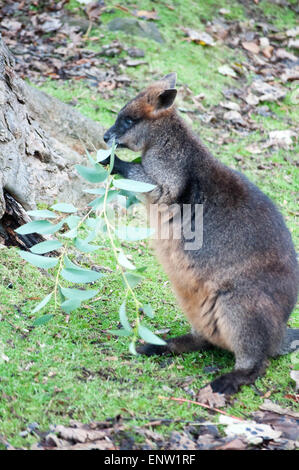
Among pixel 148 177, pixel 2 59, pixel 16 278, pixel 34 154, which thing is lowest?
pixel 16 278

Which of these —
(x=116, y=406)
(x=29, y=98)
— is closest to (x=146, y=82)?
(x=29, y=98)

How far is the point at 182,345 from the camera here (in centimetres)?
438

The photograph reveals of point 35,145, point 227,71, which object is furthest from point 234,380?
point 227,71

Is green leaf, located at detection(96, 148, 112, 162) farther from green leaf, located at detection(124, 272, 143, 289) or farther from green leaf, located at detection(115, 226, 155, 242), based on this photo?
green leaf, located at detection(124, 272, 143, 289)

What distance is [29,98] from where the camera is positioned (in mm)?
6336

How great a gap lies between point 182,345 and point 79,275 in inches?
38.0

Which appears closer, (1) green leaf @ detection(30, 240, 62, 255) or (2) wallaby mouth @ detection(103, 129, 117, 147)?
(1) green leaf @ detection(30, 240, 62, 255)

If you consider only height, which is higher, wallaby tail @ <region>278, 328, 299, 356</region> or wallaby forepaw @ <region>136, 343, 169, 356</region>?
wallaby tail @ <region>278, 328, 299, 356</region>

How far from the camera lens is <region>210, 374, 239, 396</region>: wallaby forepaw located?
12.4 feet

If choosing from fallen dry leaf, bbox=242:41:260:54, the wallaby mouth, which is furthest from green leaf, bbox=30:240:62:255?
fallen dry leaf, bbox=242:41:260:54

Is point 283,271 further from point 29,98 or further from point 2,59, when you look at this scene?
point 29,98

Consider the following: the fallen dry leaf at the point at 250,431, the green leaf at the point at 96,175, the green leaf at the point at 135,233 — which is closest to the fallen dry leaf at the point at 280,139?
the green leaf at the point at 96,175

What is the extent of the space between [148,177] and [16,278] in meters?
1.30

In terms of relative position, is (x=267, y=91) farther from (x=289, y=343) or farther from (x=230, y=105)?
(x=289, y=343)
